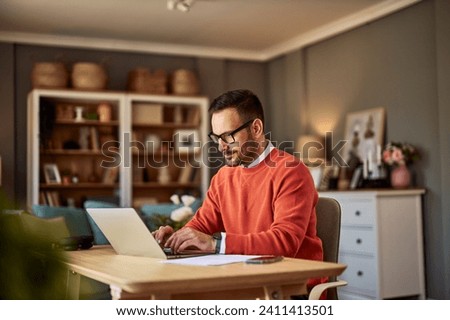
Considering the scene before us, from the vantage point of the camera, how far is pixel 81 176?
605 cm

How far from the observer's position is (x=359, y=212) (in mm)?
4312

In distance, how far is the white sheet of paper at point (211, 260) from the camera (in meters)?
1.43

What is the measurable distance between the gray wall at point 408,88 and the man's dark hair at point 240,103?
103 inches

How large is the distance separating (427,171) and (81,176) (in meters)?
3.26

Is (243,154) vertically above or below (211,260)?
above

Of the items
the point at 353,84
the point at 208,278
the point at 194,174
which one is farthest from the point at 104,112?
the point at 208,278

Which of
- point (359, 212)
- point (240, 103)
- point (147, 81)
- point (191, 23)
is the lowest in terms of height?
point (359, 212)

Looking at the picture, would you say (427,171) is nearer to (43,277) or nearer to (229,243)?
(229,243)

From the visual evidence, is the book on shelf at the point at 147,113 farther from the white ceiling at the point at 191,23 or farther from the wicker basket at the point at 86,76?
the white ceiling at the point at 191,23

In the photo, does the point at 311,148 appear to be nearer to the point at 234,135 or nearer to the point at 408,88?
the point at 408,88

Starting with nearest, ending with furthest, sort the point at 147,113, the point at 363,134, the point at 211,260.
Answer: the point at 211,260
the point at 363,134
the point at 147,113

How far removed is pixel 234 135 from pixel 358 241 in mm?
2618

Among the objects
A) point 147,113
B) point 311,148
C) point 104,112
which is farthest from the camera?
point 147,113

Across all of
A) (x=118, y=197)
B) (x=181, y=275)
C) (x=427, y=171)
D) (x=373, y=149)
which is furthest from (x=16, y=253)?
(x=118, y=197)
